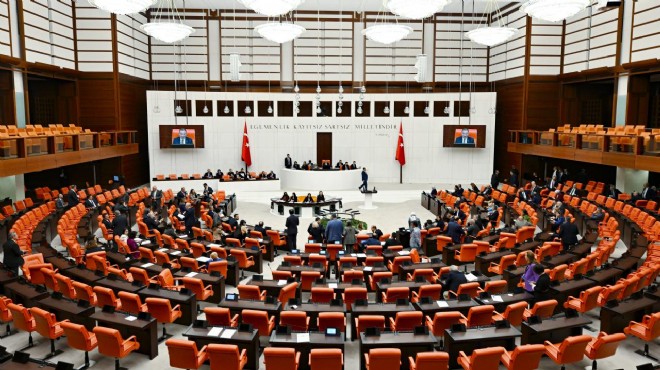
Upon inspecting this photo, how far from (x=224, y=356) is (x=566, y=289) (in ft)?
21.8

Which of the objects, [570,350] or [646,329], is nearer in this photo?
[570,350]

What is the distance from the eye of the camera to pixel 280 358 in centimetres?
682

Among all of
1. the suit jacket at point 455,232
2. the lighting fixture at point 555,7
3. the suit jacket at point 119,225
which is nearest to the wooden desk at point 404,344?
the suit jacket at point 455,232

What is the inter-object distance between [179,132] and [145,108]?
377 centimetres

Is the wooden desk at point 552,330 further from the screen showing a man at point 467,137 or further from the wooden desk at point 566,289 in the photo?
the screen showing a man at point 467,137

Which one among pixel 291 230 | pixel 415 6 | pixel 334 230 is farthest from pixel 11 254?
pixel 415 6

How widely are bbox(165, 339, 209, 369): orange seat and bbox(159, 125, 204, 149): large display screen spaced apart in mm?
23612

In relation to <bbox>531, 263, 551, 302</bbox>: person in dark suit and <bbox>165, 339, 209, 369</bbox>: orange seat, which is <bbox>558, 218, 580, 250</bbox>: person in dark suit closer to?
<bbox>531, 263, 551, 302</bbox>: person in dark suit

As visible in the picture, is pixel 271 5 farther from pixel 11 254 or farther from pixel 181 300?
pixel 11 254

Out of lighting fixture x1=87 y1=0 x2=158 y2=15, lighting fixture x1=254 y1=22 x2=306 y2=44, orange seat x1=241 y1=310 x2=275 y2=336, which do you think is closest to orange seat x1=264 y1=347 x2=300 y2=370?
orange seat x1=241 y1=310 x2=275 y2=336

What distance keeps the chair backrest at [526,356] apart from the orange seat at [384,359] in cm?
161

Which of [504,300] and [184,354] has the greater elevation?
[504,300]

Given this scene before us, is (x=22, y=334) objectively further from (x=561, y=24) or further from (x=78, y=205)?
(x=561, y=24)

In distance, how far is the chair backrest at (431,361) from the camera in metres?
6.62
